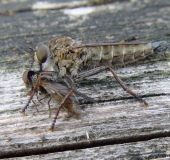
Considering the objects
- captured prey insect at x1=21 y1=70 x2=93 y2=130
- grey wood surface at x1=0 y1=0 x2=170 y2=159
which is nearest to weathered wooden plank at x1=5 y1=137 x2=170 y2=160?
grey wood surface at x1=0 y1=0 x2=170 y2=159

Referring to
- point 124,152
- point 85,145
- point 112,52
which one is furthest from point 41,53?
point 124,152

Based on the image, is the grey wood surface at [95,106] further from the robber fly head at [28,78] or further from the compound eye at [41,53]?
the compound eye at [41,53]

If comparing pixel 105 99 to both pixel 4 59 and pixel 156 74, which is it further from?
pixel 4 59

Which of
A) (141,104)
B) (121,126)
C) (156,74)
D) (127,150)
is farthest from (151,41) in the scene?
(127,150)

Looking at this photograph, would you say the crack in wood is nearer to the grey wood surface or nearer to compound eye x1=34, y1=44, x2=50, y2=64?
the grey wood surface

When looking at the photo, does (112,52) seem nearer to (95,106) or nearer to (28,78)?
(95,106)
